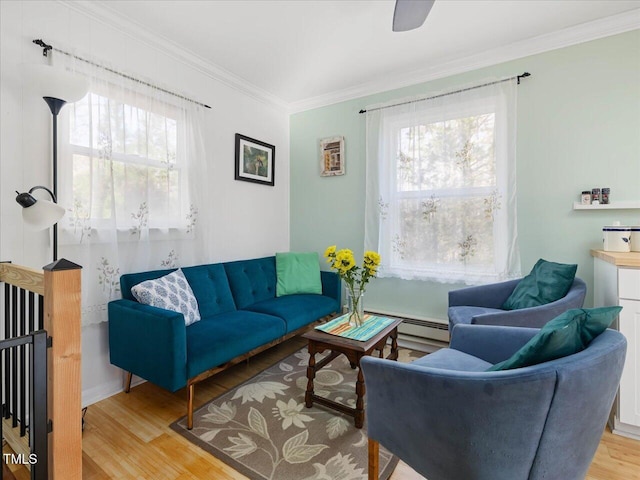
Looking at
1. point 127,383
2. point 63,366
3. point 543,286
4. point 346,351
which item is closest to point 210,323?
point 127,383

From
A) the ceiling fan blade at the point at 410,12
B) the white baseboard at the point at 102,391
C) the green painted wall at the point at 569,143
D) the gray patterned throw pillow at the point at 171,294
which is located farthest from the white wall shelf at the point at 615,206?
the white baseboard at the point at 102,391

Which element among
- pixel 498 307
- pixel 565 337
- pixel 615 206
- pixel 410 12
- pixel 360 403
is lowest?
pixel 360 403

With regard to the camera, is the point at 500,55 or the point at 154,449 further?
the point at 500,55

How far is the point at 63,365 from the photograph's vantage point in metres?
1.10

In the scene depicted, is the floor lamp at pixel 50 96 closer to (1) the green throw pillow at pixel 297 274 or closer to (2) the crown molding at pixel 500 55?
(1) the green throw pillow at pixel 297 274

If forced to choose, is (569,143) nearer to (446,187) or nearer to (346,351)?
(446,187)

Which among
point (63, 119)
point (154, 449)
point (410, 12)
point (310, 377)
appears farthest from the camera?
point (310, 377)

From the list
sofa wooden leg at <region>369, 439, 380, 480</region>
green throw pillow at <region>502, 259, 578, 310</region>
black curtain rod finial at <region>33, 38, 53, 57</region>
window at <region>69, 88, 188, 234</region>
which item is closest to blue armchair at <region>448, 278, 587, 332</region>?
green throw pillow at <region>502, 259, 578, 310</region>

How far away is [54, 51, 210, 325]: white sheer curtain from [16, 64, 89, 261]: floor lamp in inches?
7.8

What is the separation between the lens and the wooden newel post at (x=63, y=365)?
1079mm

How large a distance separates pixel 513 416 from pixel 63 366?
149 centimetres

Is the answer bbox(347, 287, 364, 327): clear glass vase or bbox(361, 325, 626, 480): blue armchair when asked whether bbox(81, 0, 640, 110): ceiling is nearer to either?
bbox(347, 287, 364, 327): clear glass vase

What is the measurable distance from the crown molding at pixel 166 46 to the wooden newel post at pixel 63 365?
76.1 inches

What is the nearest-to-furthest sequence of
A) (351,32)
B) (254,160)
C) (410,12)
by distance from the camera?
(410,12)
(351,32)
(254,160)
